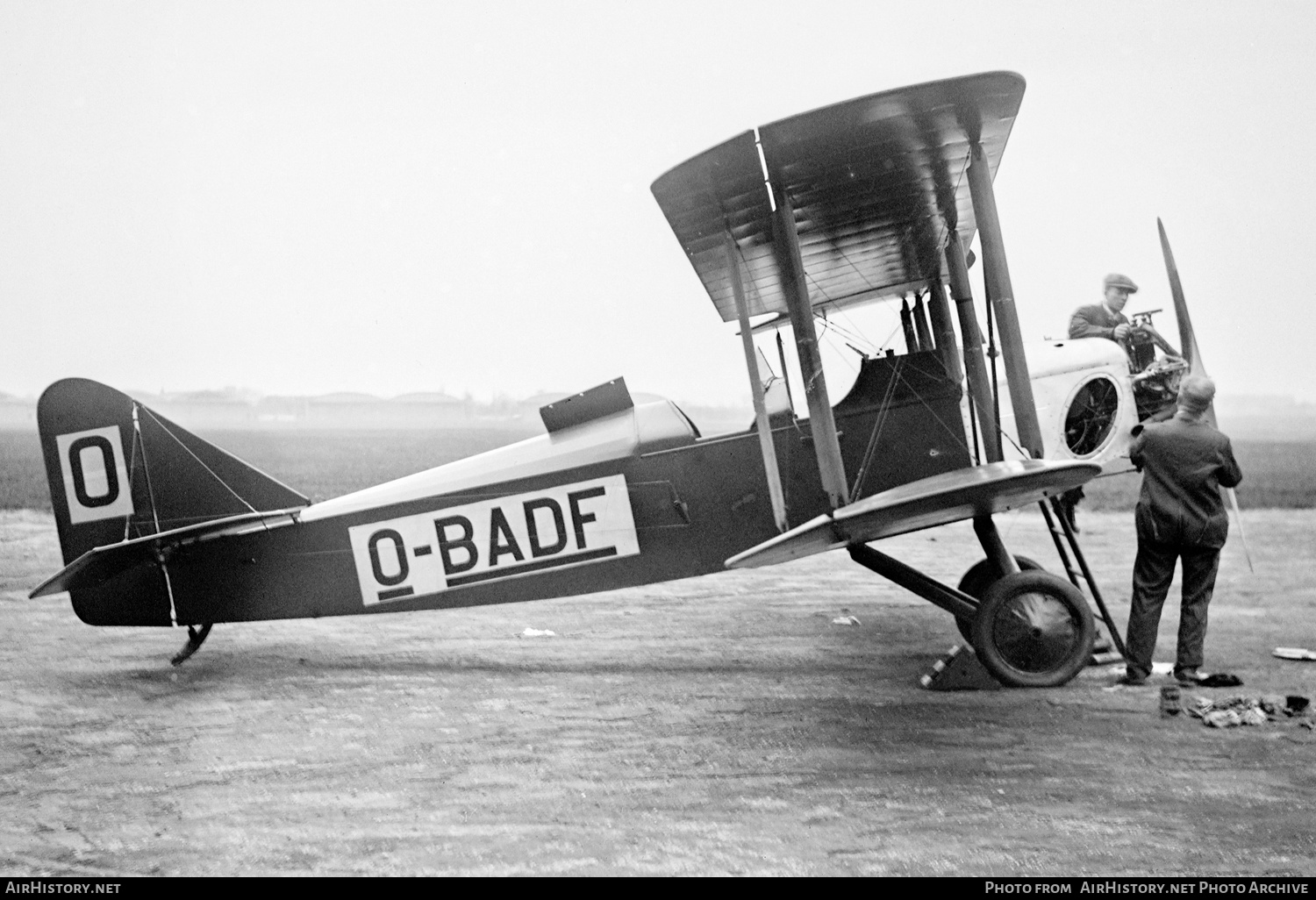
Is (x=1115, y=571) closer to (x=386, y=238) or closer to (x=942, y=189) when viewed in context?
(x=942, y=189)

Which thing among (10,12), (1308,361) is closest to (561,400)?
(10,12)

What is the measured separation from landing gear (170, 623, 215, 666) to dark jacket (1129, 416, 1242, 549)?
4604mm

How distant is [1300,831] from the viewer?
8.62 feet

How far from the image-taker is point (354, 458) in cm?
616

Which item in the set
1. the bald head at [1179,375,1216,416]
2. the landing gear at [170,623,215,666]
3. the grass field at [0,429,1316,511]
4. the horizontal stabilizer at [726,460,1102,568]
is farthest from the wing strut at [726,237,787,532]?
the landing gear at [170,623,215,666]

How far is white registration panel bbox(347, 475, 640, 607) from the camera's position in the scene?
4371 mm

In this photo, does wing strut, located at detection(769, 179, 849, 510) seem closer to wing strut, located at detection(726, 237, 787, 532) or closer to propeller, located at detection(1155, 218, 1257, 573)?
wing strut, located at detection(726, 237, 787, 532)

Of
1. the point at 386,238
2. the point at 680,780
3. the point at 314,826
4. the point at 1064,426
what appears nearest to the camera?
the point at 314,826

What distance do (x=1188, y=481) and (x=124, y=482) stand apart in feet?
16.5

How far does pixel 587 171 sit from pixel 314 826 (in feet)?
16.4

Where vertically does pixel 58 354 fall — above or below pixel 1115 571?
above

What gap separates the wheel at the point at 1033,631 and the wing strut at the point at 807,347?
2.74ft

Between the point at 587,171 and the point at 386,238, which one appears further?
the point at 587,171

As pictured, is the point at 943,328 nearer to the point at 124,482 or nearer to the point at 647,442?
the point at 647,442
